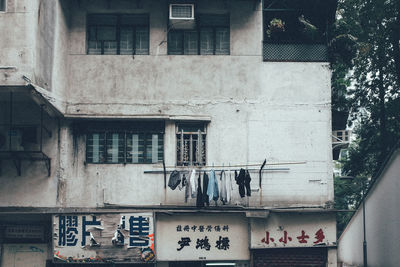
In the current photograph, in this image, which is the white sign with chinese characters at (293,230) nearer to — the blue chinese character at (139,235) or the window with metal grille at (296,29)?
the blue chinese character at (139,235)

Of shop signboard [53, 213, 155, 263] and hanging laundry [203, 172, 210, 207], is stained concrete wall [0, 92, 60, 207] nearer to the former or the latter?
shop signboard [53, 213, 155, 263]

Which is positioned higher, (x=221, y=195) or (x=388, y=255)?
(x=221, y=195)

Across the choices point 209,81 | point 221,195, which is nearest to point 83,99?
point 209,81

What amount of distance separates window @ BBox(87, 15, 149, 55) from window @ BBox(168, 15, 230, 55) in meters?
0.91

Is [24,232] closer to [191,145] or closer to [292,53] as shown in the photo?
[191,145]

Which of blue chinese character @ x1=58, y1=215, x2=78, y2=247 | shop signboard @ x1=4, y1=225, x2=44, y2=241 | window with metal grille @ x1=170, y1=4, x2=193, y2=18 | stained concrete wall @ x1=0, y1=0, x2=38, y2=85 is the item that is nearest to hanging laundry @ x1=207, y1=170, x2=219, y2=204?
blue chinese character @ x1=58, y1=215, x2=78, y2=247

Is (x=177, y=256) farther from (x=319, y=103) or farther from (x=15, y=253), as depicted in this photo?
(x=319, y=103)

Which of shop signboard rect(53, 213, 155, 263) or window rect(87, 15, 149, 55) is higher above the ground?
window rect(87, 15, 149, 55)

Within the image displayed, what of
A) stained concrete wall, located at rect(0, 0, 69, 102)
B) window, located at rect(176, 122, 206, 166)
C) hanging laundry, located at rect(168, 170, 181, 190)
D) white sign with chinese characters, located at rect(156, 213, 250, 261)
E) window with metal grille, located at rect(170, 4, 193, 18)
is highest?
window with metal grille, located at rect(170, 4, 193, 18)

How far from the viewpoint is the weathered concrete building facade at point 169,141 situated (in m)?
15.7

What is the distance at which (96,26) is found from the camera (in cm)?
1680

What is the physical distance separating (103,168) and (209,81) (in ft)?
13.8

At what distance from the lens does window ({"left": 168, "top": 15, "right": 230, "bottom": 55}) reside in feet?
54.8

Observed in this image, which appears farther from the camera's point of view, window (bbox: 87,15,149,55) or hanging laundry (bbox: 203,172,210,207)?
window (bbox: 87,15,149,55)
